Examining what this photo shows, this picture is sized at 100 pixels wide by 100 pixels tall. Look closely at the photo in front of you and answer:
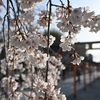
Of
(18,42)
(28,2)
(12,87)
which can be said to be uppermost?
(28,2)

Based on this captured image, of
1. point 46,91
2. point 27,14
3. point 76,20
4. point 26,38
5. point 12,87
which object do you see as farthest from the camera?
point 27,14

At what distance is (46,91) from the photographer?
1.20 metres

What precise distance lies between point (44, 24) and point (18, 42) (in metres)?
0.46

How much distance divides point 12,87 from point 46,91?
525mm

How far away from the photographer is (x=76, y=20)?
38.5 inches

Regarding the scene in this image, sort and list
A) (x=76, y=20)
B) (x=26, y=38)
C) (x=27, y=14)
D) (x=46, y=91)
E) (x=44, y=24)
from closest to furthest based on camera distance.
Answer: (x=76, y=20), (x=26, y=38), (x=46, y=91), (x=44, y=24), (x=27, y=14)

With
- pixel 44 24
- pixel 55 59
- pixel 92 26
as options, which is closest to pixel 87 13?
pixel 92 26

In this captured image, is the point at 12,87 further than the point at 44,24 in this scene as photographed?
Yes

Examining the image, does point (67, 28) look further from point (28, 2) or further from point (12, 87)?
point (12, 87)

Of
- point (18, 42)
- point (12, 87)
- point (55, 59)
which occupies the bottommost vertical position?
point (12, 87)

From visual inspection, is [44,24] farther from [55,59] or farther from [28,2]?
[55,59]

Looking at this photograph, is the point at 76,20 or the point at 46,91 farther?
the point at 46,91

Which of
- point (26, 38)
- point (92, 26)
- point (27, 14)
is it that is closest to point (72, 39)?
point (92, 26)

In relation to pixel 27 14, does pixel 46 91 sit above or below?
below
